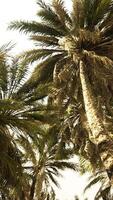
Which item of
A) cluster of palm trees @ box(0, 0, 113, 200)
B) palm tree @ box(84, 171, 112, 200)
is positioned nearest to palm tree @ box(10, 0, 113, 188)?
cluster of palm trees @ box(0, 0, 113, 200)

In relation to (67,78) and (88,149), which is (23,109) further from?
(88,149)

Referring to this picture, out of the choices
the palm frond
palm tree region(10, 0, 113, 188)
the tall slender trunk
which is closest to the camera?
the tall slender trunk

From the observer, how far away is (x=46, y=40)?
17.0m

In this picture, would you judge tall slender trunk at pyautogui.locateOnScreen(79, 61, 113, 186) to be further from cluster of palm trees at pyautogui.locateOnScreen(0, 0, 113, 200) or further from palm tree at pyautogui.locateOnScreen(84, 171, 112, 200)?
palm tree at pyautogui.locateOnScreen(84, 171, 112, 200)

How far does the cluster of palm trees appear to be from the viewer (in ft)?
41.1

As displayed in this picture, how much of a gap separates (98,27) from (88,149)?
5.27m

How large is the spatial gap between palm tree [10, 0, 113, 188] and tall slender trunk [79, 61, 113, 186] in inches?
1.7

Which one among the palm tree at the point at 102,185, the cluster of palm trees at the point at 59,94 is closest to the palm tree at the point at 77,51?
the cluster of palm trees at the point at 59,94

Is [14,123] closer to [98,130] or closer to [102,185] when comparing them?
[98,130]

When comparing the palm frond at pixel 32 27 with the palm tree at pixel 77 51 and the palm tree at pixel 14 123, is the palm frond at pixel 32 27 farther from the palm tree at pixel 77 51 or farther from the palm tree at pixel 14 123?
the palm tree at pixel 14 123

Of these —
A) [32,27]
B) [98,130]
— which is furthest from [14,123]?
[32,27]

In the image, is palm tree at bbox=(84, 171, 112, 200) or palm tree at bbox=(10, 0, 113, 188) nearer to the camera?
palm tree at bbox=(10, 0, 113, 188)

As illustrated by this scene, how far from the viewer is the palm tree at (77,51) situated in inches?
588

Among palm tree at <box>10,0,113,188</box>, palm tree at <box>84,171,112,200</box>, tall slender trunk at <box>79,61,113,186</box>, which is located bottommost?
palm tree at <box>84,171,112,200</box>
